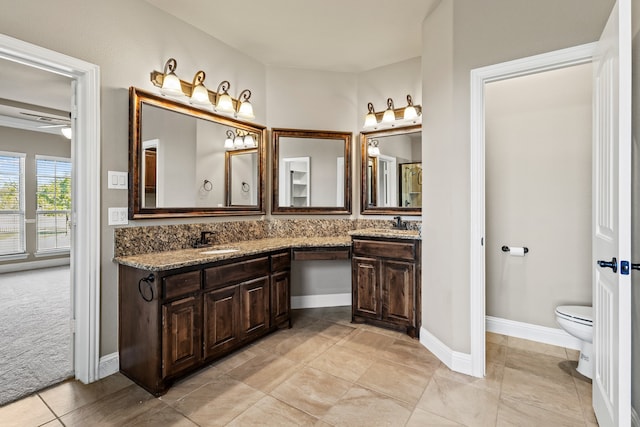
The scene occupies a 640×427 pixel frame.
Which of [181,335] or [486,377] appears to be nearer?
[181,335]

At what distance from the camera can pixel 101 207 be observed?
86.7 inches

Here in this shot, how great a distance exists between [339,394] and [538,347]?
5.95 feet

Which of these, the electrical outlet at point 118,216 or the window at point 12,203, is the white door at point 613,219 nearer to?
the electrical outlet at point 118,216

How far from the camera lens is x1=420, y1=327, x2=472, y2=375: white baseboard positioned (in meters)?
2.27

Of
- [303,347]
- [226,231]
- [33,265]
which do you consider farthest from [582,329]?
[33,265]

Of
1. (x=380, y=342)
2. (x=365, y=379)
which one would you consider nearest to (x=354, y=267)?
(x=380, y=342)

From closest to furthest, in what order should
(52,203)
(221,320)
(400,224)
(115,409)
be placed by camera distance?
(115,409), (221,320), (400,224), (52,203)

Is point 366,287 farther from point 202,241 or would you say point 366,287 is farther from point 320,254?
point 202,241

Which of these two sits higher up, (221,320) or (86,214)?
(86,214)

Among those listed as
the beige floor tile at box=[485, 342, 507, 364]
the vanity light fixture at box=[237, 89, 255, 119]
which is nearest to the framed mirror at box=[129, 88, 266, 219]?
the vanity light fixture at box=[237, 89, 255, 119]

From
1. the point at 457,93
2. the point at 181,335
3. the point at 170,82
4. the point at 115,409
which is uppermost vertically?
the point at 170,82

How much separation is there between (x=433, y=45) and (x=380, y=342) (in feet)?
8.17

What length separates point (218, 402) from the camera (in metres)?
1.94

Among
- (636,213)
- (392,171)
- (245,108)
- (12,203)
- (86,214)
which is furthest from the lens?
(12,203)
